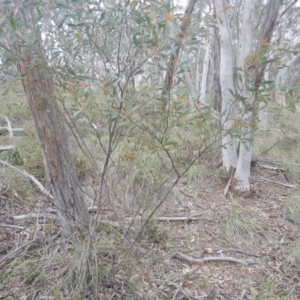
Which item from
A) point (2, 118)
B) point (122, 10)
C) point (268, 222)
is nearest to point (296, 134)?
point (268, 222)

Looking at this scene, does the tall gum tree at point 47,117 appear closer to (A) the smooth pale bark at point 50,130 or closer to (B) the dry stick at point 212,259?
(A) the smooth pale bark at point 50,130

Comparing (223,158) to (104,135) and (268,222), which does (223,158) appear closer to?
(268,222)

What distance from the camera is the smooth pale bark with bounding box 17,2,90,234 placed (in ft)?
4.92

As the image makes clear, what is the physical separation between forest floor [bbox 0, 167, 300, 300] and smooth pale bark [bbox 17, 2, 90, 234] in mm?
301

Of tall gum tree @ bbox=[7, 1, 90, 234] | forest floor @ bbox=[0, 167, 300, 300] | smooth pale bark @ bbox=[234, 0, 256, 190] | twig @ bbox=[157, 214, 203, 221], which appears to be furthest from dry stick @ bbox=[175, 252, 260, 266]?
smooth pale bark @ bbox=[234, 0, 256, 190]

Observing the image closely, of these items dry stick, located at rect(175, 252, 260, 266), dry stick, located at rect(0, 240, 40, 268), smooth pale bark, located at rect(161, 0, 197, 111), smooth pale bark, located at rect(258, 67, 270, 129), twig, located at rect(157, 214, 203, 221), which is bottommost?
dry stick, located at rect(175, 252, 260, 266)

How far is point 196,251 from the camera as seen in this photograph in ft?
8.64

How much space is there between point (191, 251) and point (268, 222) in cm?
103

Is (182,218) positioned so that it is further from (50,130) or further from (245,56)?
(245,56)

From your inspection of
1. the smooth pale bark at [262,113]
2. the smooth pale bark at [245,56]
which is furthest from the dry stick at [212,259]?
the smooth pale bark at [262,113]

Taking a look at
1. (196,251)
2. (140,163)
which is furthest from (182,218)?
(140,163)

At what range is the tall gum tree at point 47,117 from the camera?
4.61 ft

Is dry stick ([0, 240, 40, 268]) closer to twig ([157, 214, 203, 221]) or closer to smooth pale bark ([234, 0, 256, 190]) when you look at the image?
twig ([157, 214, 203, 221])

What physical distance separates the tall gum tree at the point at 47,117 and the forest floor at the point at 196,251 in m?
0.31
